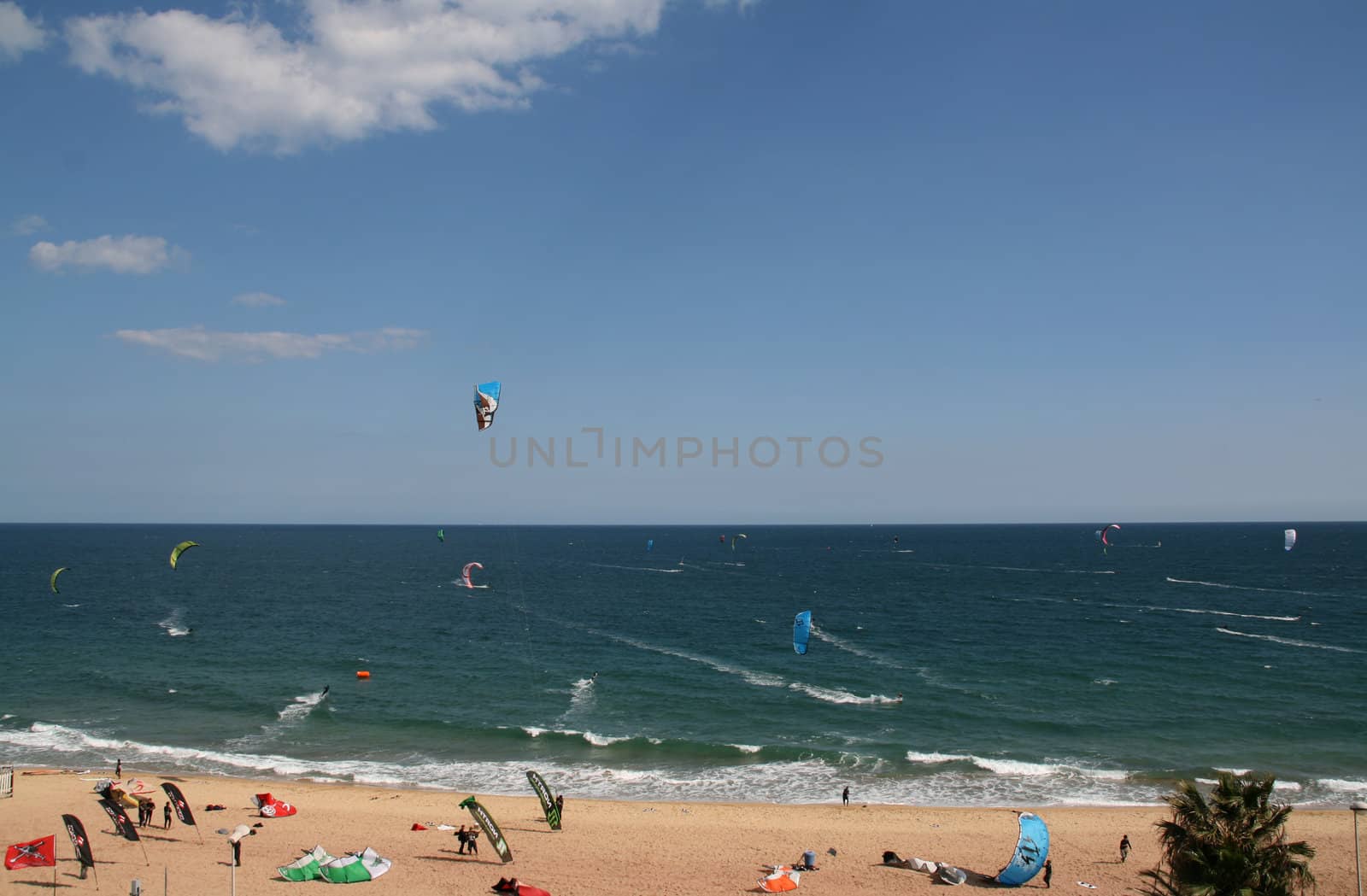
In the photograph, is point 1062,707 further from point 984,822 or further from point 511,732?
point 511,732

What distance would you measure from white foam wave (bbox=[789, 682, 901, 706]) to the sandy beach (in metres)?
12.4

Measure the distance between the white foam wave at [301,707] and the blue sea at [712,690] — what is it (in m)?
0.25

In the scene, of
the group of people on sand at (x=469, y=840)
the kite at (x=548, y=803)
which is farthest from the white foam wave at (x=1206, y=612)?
the group of people on sand at (x=469, y=840)

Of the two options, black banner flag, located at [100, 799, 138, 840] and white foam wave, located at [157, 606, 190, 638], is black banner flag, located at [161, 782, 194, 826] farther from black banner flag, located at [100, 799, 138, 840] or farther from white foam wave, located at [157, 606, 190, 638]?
white foam wave, located at [157, 606, 190, 638]

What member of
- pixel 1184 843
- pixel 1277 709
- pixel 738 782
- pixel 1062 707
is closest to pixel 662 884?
pixel 738 782

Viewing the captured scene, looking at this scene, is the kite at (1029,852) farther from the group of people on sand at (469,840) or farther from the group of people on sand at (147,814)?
the group of people on sand at (147,814)

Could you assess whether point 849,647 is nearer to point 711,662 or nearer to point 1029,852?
point 711,662

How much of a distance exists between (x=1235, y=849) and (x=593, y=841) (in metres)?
17.3

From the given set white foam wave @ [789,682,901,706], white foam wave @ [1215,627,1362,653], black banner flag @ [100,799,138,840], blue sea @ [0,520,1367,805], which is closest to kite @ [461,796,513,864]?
blue sea @ [0,520,1367,805]

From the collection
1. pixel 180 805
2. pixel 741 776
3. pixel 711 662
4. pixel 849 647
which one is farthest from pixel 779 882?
pixel 849 647

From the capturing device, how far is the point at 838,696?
140 feet

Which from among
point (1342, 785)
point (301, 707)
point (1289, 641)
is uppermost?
point (1289, 641)

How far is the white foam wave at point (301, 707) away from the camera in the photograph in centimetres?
3975

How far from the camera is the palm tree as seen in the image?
43.0ft
